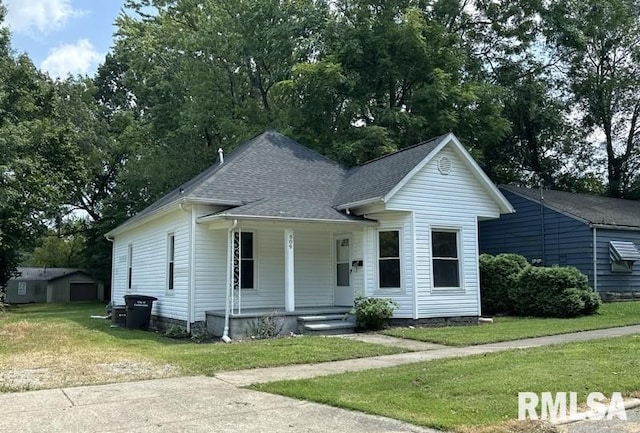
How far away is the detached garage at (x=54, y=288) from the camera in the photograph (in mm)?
51875

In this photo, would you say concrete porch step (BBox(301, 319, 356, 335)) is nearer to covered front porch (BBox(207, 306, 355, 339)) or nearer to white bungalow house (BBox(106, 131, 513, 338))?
covered front porch (BBox(207, 306, 355, 339))

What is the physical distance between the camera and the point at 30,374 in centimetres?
845

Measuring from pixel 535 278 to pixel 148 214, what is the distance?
11628mm

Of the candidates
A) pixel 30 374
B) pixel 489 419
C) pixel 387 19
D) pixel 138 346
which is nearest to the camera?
pixel 489 419

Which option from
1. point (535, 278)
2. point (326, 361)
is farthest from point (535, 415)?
point (535, 278)

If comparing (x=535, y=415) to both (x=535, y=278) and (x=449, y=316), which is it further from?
(x=535, y=278)

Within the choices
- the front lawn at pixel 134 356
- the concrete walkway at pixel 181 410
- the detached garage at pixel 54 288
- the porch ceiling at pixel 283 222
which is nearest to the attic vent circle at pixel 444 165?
the porch ceiling at pixel 283 222

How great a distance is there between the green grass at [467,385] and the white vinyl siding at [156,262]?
7.96m

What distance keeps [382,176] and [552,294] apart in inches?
237

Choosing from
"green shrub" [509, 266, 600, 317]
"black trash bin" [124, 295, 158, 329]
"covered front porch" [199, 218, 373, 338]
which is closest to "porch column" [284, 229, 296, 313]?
"covered front porch" [199, 218, 373, 338]

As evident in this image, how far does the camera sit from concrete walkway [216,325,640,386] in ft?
26.5

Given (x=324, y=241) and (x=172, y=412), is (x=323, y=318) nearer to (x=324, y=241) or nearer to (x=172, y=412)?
(x=324, y=241)

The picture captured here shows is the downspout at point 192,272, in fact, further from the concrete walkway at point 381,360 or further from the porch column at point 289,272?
the concrete walkway at point 381,360

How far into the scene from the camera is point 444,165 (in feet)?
50.0
